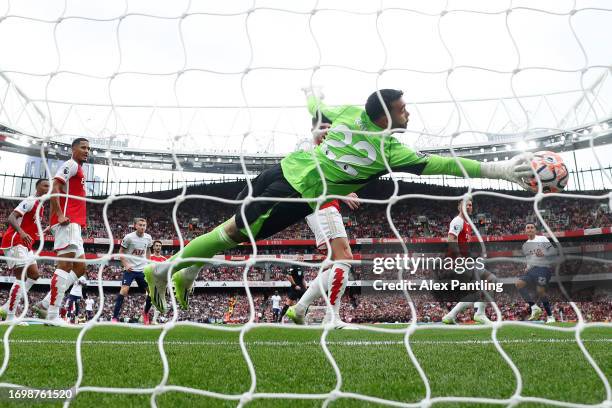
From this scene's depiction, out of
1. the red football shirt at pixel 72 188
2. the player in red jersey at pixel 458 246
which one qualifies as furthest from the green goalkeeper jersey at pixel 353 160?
the player in red jersey at pixel 458 246

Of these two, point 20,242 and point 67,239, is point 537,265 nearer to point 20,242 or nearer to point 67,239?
point 67,239

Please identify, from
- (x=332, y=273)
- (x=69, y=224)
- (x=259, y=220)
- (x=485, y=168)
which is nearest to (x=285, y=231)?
(x=69, y=224)

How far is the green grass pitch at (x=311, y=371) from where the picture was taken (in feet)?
7.04

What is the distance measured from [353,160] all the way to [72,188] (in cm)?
318

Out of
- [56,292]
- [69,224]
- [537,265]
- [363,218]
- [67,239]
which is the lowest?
[56,292]

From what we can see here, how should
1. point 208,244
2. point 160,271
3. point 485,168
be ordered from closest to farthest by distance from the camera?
point 485,168 < point 208,244 < point 160,271

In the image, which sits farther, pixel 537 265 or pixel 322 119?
pixel 537 265

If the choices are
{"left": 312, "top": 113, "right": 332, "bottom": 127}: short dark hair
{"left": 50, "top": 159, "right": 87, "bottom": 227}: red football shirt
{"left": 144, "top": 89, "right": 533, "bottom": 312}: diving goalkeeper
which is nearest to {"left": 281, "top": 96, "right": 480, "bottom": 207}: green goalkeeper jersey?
{"left": 144, "top": 89, "right": 533, "bottom": 312}: diving goalkeeper

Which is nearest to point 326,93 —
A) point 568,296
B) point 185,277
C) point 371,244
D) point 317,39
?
point 317,39

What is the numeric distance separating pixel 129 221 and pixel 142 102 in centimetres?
2377

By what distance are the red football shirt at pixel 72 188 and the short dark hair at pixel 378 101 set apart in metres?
2.80

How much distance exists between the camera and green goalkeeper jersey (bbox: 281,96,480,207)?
10.7 ft

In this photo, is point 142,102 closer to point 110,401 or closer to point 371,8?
point 371,8

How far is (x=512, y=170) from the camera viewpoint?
285 cm
